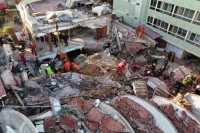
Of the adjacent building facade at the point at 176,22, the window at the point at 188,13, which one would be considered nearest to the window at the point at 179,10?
the adjacent building facade at the point at 176,22

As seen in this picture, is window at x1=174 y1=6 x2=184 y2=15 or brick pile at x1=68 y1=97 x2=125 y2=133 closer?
brick pile at x1=68 y1=97 x2=125 y2=133

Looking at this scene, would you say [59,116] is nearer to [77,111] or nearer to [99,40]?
[77,111]

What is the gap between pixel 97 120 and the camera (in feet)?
22.5

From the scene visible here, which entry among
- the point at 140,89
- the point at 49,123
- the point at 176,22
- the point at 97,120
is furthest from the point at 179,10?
the point at 49,123

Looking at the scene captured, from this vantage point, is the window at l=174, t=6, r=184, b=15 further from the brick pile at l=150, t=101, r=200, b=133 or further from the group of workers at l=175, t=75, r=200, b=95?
the brick pile at l=150, t=101, r=200, b=133

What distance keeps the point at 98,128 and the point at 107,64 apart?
8.20 metres

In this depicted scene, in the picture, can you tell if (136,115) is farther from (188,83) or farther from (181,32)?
(181,32)

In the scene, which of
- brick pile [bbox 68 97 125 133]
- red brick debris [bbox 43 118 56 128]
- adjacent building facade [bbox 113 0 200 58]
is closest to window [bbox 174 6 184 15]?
adjacent building facade [bbox 113 0 200 58]

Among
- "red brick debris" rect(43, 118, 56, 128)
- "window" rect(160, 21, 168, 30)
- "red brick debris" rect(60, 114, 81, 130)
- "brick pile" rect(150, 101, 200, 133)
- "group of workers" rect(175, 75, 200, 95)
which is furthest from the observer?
"window" rect(160, 21, 168, 30)

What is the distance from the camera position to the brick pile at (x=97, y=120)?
657 cm

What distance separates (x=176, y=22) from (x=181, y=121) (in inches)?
608

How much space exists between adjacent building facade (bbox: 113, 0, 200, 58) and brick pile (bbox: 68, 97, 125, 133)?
1601 cm

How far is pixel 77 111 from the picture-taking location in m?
7.23

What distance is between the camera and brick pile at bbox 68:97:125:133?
6.57 metres
